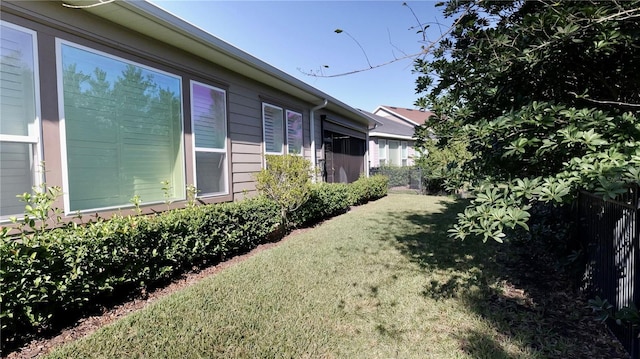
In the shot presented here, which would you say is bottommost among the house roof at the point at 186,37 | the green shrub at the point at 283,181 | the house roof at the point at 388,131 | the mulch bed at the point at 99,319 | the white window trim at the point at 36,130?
the mulch bed at the point at 99,319

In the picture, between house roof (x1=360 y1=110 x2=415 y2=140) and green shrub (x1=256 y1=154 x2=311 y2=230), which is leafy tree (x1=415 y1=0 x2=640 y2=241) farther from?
house roof (x1=360 y1=110 x2=415 y2=140)

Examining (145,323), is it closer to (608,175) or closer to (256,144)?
(608,175)

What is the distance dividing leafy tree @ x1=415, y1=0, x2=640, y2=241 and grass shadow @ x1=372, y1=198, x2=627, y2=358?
0.99 m

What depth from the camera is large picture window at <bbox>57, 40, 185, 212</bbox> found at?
141 inches

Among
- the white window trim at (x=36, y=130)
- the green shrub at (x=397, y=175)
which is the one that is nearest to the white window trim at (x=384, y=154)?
the green shrub at (x=397, y=175)

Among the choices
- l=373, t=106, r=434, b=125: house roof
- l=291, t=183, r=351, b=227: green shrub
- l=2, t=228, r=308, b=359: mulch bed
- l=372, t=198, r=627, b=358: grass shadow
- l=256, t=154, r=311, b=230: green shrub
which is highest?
l=373, t=106, r=434, b=125: house roof

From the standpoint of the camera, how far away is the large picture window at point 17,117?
3.04m

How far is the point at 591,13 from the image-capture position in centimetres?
218

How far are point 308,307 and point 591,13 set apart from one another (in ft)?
11.2

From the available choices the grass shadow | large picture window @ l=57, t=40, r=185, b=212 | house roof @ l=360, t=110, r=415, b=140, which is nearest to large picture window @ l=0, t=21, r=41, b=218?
large picture window @ l=57, t=40, r=185, b=212

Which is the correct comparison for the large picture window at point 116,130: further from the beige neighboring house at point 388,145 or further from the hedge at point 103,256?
the beige neighboring house at point 388,145

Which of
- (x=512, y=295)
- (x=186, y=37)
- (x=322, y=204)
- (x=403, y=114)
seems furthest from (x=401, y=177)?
(x=186, y=37)

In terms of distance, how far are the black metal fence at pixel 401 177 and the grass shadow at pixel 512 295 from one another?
1149 centimetres

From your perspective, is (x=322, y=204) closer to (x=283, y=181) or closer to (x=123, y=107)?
(x=283, y=181)
